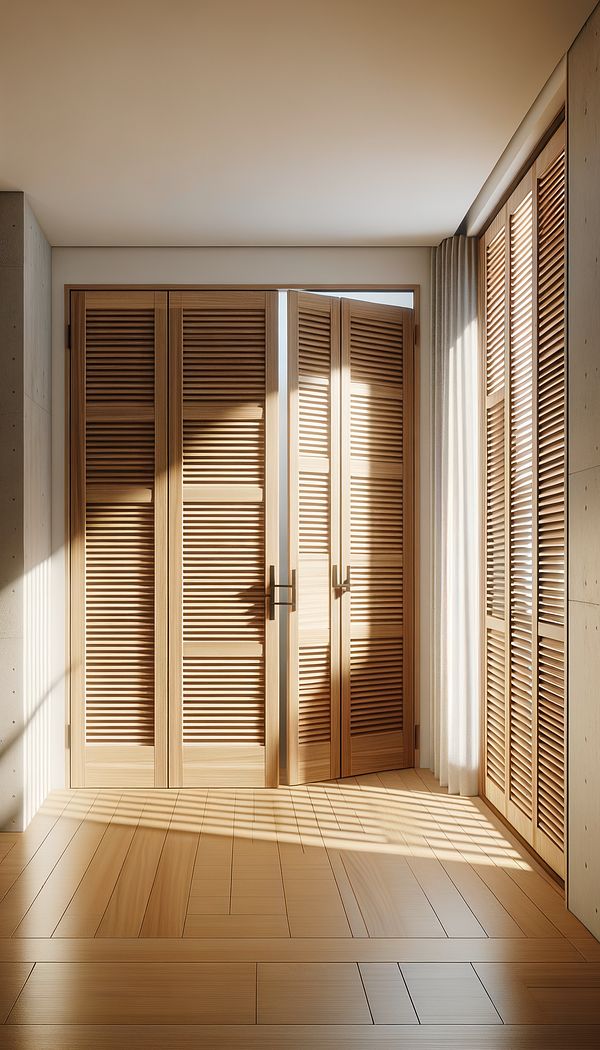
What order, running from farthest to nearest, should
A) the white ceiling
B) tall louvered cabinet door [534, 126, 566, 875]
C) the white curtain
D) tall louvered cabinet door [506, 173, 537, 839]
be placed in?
the white curtain
tall louvered cabinet door [506, 173, 537, 839]
tall louvered cabinet door [534, 126, 566, 875]
the white ceiling

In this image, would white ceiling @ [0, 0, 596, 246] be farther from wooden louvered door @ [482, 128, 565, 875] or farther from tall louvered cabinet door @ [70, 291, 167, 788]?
tall louvered cabinet door @ [70, 291, 167, 788]

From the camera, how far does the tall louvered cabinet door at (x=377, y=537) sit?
4770 millimetres

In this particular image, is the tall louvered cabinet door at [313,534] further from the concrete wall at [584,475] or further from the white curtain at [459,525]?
the concrete wall at [584,475]

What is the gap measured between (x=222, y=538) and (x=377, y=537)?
0.82 m

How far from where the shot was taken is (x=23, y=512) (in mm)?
4086

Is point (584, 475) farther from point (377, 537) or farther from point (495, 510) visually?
point (377, 537)

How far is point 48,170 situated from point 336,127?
125 centimetres

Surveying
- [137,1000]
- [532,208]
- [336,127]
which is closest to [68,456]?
[336,127]

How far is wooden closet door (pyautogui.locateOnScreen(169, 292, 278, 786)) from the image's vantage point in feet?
15.3

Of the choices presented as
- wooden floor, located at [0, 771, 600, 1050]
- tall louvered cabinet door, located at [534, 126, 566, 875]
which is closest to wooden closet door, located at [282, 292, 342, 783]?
wooden floor, located at [0, 771, 600, 1050]

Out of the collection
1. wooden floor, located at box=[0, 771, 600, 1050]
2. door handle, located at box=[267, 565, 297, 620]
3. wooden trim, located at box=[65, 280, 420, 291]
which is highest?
wooden trim, located at box=[65, 280, 420, 291]

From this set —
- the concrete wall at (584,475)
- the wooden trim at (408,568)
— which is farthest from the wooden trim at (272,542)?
the concrete wall at (584,475)

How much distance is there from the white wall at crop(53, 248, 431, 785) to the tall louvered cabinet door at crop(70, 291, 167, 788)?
0.07 m

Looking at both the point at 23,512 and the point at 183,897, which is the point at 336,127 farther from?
the point at 183,897
